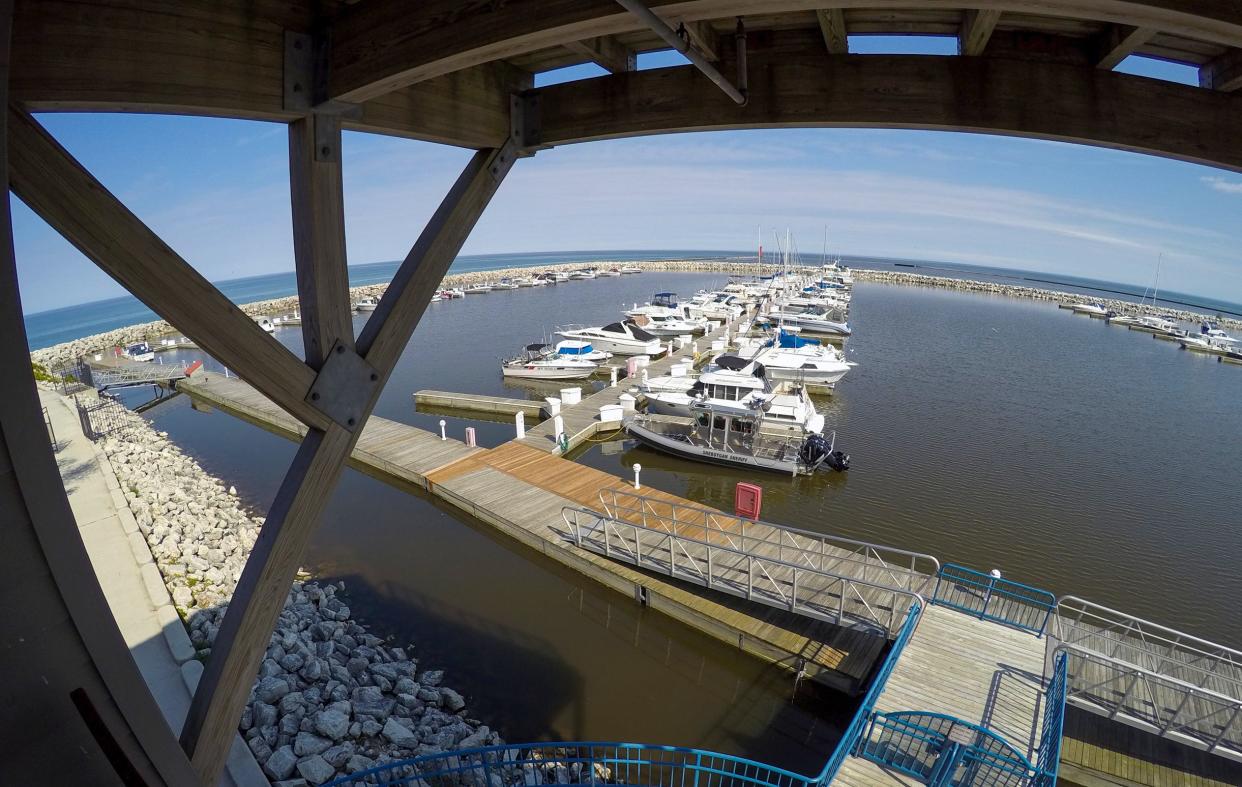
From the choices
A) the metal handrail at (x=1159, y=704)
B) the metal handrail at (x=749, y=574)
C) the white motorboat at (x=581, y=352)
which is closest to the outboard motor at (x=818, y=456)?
the metal handrail at (x=749, y=574)

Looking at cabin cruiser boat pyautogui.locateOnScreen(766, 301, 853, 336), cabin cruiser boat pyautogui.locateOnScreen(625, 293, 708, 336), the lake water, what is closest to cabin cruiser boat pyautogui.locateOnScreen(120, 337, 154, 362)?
the lake water

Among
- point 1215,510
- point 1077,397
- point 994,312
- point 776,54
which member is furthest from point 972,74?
point 994,312

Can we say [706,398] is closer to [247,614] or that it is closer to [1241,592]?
[1241,592]

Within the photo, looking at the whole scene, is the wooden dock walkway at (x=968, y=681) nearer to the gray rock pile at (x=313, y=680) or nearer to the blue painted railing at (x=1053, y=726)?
the blue painted railing at (x=1053, y=726)

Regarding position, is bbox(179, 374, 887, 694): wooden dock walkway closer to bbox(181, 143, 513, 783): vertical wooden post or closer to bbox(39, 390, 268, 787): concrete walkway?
bbox(39, 390, 268, 787): concrete walkway

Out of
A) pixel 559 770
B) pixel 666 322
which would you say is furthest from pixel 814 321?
pixel 559 770

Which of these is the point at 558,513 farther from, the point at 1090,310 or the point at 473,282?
the point at 473,282
